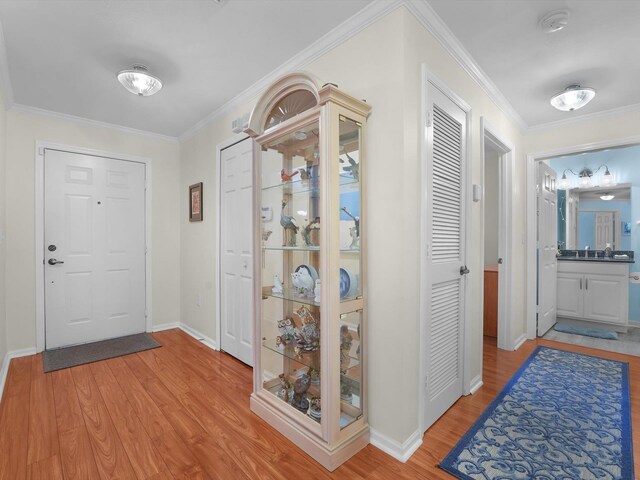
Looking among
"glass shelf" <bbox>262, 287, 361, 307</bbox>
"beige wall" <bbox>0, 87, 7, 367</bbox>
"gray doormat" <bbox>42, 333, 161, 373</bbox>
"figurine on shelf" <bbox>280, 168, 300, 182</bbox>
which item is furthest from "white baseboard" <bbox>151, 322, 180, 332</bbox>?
"figurine on shelf" <bbox>280, 168, 300, 182</bbox>

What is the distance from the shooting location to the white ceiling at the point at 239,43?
6.03ft

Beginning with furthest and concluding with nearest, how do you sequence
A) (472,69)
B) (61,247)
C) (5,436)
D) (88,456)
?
(61,247)
(472,69)
(5,436)
(88,456)

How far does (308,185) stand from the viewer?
1.93 metres

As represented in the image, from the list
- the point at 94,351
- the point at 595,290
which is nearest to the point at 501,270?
the point at 595,290

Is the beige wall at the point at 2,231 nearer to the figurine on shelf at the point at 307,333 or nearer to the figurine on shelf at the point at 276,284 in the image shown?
the figurine on shelf at the point at 276,284

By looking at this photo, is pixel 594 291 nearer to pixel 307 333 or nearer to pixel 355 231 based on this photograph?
pixel 355 231

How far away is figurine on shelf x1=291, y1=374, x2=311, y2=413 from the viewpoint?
6.33ft

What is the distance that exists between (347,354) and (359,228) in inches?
28.6

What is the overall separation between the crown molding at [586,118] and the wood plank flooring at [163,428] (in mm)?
2463

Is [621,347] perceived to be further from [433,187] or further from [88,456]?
[88,456]

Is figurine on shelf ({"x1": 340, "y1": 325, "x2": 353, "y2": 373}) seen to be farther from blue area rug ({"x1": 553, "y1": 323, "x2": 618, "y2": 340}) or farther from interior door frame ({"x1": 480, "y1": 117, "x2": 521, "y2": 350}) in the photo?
blue area rug ({"x1": 553, "y1": 323, "x2": 618, "y2": 340})

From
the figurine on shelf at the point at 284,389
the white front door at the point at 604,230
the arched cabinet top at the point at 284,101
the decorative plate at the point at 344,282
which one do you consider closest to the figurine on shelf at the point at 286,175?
the arched cabinet top at the point at 284,101

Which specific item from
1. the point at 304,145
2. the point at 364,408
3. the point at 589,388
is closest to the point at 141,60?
the point at 304,145

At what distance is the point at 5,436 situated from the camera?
6.26 feet
